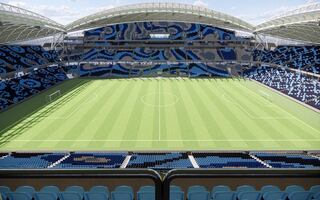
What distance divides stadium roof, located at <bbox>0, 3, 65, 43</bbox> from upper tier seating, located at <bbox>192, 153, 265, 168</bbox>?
84.1 feet

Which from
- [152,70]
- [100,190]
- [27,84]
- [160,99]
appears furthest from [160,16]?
[100,190]

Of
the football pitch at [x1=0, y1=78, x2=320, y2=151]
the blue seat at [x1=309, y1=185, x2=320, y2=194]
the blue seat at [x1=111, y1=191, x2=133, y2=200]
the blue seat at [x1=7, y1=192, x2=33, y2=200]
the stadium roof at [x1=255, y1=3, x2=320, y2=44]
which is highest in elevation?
the stadium roof at [x1=255, y1=3, x2=320, y2=44]

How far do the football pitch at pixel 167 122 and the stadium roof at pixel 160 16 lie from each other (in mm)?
20627

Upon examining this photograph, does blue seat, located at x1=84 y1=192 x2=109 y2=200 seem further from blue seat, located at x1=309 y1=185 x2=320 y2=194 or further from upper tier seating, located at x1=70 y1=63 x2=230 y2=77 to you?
upper tier seating, located at x1=70 y1=63 x2=230 y2=77

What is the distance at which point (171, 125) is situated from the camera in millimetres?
26406

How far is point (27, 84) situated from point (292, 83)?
36.1 metres

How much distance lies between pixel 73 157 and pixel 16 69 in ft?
104

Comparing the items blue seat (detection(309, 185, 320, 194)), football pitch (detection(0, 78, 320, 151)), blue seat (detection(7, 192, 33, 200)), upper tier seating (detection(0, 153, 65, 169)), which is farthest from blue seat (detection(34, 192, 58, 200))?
football pitch (detection(0, 78, 320, 151))

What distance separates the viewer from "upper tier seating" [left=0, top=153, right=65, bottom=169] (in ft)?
49.9

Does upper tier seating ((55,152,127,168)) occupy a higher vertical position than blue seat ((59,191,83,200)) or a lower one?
lower

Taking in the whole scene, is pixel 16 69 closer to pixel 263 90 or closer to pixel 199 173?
pixel 263 90

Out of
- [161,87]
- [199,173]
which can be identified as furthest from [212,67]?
[199,173]

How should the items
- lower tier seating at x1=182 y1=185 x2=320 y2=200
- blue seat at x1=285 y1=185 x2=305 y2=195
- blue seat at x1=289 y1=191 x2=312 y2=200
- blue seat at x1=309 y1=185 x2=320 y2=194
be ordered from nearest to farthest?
blue seat at x1=309 y1=185 x2=320 y2=194
blue seat at x1=289 y1=191 x2=312 y2=200
lower tier seating at x1=182 y1=185 x2=320 y2=200
blue seat at x1=285 y1=185 x2=305 y2=195

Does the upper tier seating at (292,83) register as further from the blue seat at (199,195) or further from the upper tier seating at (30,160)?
the blue seat at (199,195)
